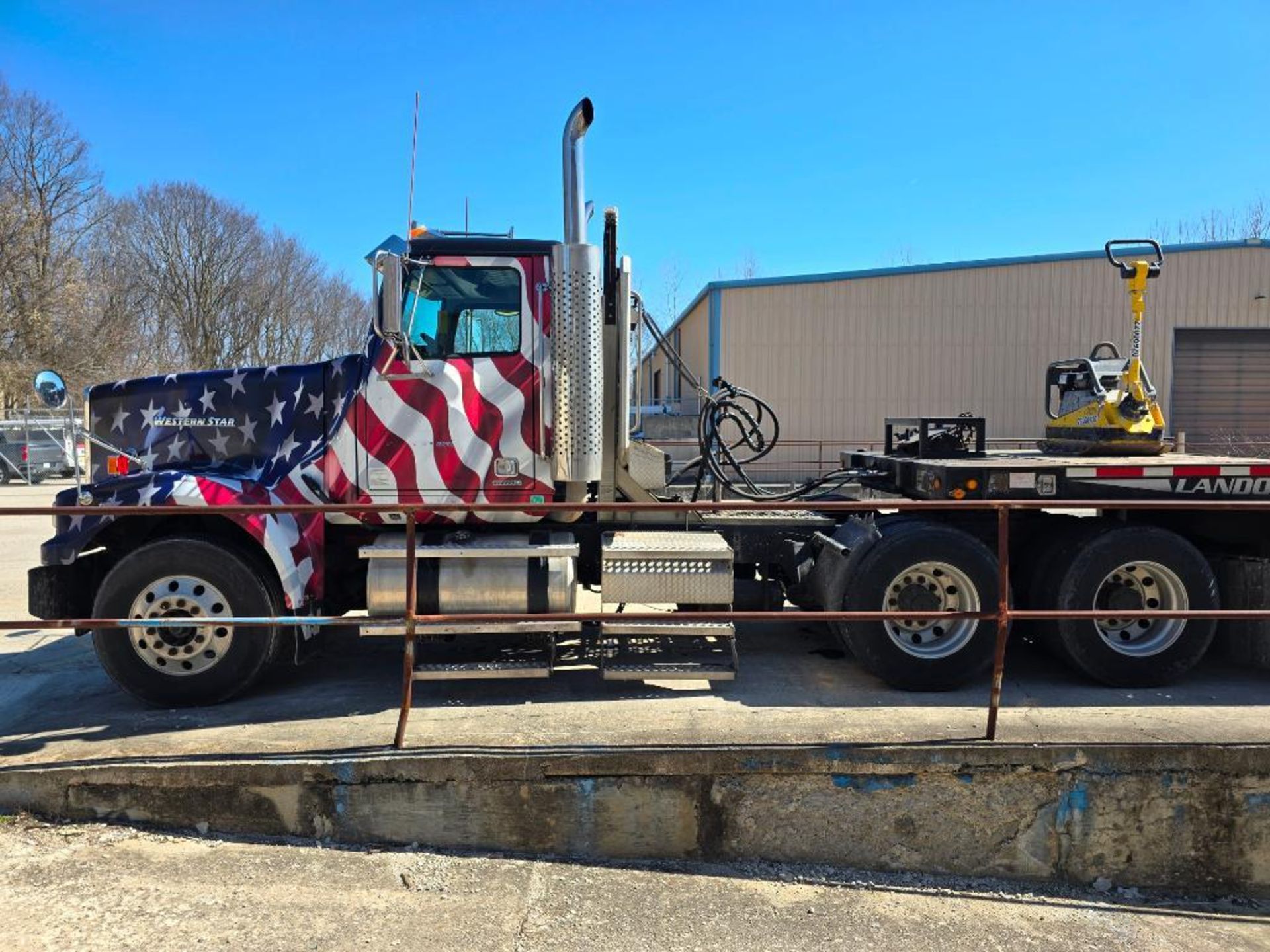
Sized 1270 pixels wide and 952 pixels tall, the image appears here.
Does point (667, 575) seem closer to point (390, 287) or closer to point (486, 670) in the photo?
point (486, 670)

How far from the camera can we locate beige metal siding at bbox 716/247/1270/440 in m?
20.3

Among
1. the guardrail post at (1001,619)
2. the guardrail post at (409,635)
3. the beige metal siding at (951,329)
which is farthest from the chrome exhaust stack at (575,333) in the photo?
the beige metal siding at (951,329)

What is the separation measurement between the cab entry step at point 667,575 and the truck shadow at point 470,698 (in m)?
0.56

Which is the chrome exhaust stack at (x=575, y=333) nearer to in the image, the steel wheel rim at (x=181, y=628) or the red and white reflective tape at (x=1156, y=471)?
the steel wheel rim at (x=181, y=628)

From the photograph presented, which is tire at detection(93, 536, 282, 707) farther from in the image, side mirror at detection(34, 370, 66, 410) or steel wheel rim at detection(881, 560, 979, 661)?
steel wheel rim at detection(881, 560, 979, 661)

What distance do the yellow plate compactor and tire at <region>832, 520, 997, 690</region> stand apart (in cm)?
165

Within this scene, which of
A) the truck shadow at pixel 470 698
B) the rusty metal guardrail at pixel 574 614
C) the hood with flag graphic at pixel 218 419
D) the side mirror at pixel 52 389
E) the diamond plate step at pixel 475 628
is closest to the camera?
the rusty metal guardrail at pixel 574 614

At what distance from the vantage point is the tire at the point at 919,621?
16.3ft

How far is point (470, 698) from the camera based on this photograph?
16.0 feet

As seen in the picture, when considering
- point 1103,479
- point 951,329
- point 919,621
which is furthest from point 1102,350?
point 951,329

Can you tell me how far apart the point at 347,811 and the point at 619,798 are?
1.29 m

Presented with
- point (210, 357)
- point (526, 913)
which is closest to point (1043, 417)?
point (526, 913)

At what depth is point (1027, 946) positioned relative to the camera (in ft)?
10.9

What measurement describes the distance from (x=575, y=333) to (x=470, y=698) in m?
2.33
